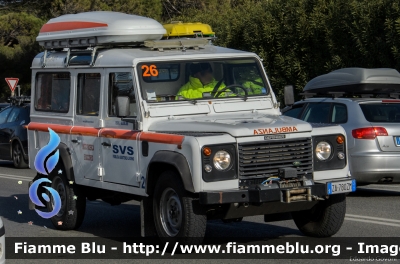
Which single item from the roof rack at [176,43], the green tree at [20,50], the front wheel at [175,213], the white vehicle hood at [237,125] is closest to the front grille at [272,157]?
the white vehicle hood at [237,125]

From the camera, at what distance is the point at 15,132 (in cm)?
2192

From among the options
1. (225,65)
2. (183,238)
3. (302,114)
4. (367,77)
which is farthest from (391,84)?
(183,238)

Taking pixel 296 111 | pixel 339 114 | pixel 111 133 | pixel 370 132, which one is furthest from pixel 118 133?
pixel 296 111

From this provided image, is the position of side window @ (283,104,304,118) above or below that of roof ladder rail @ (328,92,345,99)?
below

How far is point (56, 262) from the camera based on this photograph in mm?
8570

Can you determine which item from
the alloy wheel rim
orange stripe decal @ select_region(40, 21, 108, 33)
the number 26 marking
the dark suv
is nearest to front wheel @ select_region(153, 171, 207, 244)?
the alloy wheel rim

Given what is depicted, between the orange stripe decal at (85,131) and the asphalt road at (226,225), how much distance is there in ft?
4.23

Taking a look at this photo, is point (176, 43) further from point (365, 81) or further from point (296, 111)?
point (365, 81)

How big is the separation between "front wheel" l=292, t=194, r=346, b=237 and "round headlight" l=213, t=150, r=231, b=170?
148 centimetres

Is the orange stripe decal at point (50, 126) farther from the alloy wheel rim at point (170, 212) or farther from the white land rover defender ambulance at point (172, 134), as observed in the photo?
the alloy wheel rim at point (170, 212)

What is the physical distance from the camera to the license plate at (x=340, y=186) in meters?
8.25

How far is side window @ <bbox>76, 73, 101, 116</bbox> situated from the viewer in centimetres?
999

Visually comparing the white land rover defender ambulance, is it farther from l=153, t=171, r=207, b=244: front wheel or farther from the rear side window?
the rear side window

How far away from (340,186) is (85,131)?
3350 mm
